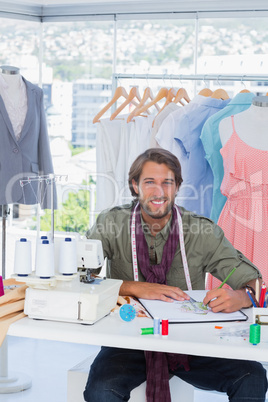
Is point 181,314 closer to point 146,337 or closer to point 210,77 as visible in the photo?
point 146,337

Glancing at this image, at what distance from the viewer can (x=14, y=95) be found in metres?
3.84

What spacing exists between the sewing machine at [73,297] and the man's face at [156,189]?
0.61 metres

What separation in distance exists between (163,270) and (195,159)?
3.72 ft

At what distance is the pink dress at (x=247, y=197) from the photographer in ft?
10.8

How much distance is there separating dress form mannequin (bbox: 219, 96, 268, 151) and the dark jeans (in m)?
1.34

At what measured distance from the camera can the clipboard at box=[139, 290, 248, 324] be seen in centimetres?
212

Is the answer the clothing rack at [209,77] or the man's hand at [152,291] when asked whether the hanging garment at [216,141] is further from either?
the man's hand at [152,291]

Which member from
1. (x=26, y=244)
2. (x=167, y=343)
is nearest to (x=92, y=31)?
(x=26, y=244)

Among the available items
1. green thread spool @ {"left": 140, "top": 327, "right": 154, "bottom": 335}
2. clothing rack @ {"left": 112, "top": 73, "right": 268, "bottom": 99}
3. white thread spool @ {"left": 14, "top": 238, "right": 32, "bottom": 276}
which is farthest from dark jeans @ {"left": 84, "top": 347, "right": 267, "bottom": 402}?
clothing rack @ {"left": 112, "top": 73, "right": 268, "bottom": 99}

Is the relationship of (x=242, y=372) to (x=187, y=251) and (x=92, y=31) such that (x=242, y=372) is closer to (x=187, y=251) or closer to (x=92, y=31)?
(x=187, y=251)

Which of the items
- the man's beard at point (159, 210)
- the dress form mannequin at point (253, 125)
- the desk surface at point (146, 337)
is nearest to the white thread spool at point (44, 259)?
the desk surface at point (146, 337)

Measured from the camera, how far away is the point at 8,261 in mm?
4742

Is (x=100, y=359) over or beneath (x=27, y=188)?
beneath

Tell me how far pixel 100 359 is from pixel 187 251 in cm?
62
